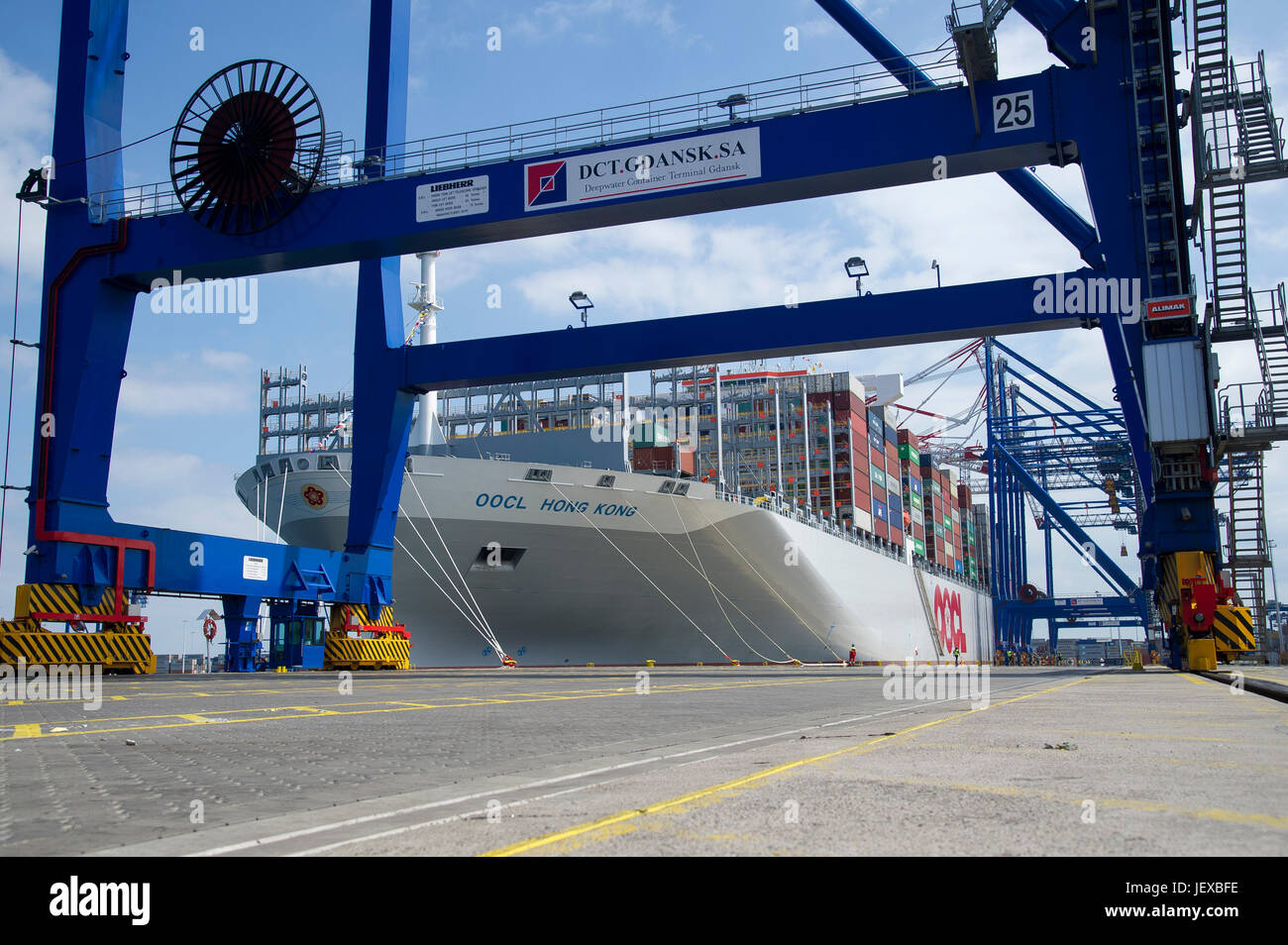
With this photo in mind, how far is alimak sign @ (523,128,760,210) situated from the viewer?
16.5 meters

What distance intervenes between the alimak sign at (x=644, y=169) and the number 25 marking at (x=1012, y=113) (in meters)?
3.82

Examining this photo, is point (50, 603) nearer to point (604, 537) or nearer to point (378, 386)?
point (378, 386)

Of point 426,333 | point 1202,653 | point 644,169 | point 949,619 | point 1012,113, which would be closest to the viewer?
point 1012,113

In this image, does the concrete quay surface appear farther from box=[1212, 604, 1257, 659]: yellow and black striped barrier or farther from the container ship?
the container ship

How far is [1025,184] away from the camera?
20.2 metres

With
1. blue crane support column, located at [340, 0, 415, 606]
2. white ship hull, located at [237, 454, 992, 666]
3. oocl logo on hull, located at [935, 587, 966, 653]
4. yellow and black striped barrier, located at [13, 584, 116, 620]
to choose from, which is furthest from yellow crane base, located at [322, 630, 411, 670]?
oocl logo on hull, located at [935, 587, 966, 653]

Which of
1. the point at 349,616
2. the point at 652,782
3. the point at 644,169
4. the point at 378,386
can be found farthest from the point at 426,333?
the point at 652,782

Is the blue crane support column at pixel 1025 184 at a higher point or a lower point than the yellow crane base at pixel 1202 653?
higher

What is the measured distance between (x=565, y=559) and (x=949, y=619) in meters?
39.3

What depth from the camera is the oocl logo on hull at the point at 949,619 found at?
55.9 metres

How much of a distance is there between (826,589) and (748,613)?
5.68m

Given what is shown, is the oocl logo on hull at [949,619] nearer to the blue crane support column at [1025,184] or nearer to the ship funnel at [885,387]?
the ship funnel at [885,387]

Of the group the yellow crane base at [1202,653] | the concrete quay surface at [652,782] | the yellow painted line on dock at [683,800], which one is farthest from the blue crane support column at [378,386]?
the yellow painted line on dock at [683,800]
